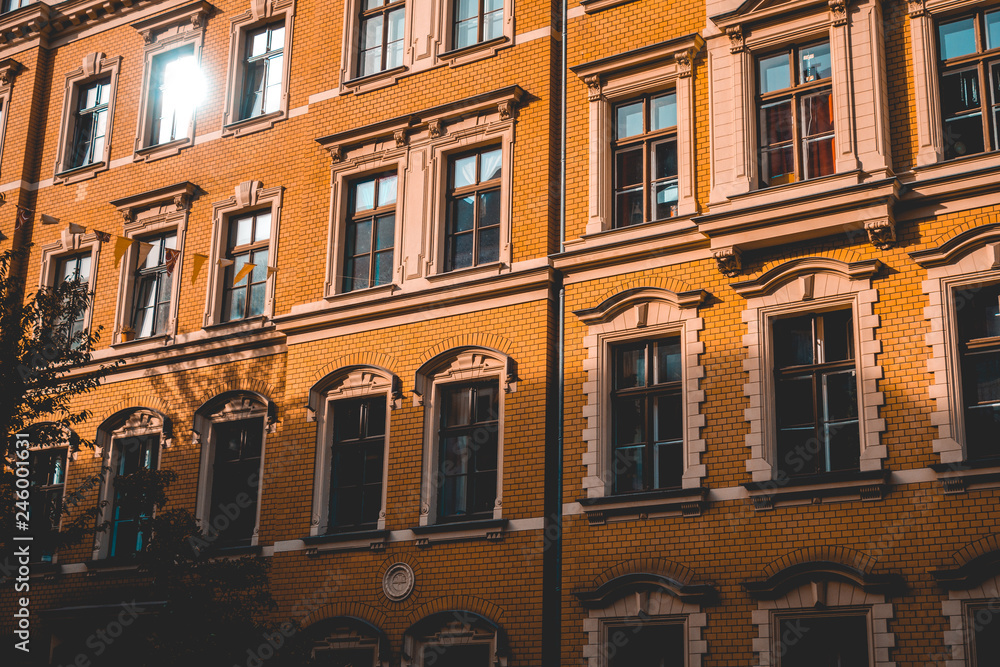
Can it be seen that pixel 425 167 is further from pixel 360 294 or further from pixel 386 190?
pixel 360 294

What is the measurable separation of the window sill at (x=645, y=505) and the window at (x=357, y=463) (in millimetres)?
3560

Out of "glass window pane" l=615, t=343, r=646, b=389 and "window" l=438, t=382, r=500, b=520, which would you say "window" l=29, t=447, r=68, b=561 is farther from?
"glass window pane" l=615, t=343, r=646, b=389

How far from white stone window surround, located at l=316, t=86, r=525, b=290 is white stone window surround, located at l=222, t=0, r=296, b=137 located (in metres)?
2.15

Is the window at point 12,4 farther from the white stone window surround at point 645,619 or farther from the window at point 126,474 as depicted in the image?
the white stone window surround at point 645,619

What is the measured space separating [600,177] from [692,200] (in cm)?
147

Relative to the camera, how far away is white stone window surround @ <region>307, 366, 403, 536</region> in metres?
16.7

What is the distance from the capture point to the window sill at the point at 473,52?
57.7ft

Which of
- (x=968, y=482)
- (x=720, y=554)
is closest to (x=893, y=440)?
(x=968, y=482)

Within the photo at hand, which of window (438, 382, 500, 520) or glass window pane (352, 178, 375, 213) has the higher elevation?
glass window pane (352, 178, 375, 213)

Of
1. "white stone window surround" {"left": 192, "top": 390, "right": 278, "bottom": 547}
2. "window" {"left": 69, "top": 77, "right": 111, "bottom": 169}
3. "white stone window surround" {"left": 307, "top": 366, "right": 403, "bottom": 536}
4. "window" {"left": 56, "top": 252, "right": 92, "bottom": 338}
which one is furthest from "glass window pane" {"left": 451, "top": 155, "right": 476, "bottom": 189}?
"window" {"left": 69, "top": 77, "right": 111, "bottom": 169}

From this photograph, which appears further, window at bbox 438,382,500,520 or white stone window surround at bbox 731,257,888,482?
window at bbox 438,382,500,520

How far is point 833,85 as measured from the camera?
14.4 m

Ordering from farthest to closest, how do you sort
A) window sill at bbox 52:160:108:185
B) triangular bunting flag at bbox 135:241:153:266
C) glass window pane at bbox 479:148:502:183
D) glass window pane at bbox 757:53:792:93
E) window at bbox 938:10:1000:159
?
window sill at bbox 52:160:108:185 < triangular bunting flag at bbox 135:241:153:266 < glass window pane at bbox 479:148:502:183 < glass window pane at bbox 757:53:792:93 < window at bbox 938:10:1000:159

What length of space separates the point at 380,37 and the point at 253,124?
2728 mm
